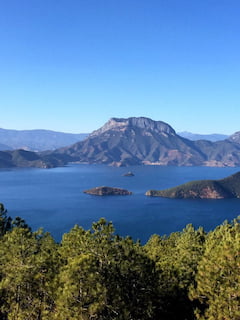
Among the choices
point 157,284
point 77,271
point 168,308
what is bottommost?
point 168,308

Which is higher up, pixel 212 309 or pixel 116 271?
pixel 116 271

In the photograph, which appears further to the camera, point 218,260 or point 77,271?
point 218,260

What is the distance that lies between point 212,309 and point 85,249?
9.66m

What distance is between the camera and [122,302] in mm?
19984

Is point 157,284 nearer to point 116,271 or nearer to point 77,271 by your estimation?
point 116,271

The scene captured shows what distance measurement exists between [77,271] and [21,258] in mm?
6144

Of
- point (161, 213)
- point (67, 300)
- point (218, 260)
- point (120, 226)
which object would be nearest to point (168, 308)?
point (218, 260)

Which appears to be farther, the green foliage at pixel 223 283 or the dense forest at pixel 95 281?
the green foliage at pixel 223 283

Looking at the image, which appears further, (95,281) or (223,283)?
(223,283)

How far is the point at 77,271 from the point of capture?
18.4m

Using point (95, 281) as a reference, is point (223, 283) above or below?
below

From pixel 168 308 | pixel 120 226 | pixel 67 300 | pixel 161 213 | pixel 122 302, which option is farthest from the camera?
pixel 161 213

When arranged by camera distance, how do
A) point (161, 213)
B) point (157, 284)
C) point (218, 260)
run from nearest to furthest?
1. point (218, 260)
2. point (157, 284)
3. point (161, 213)

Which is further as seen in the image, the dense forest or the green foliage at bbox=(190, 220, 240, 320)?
the green foliage at bbox=(190, 220, 240, 320)
